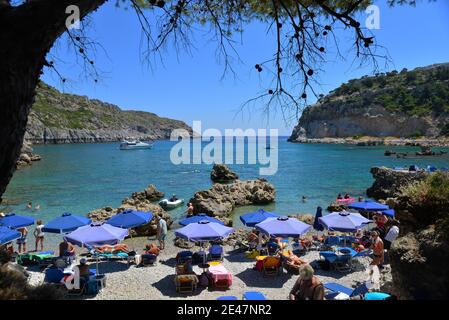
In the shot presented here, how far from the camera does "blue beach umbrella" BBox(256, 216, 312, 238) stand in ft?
44.1

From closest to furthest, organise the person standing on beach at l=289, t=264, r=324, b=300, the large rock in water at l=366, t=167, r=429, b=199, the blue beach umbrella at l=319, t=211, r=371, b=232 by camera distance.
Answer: the person standing on beach at l=289, t=264, r=324, b=300
the blue beach umbrella at l=319, t=211, r=371, b=232
the large rock in water at l=366, t=167, r=429, b=199

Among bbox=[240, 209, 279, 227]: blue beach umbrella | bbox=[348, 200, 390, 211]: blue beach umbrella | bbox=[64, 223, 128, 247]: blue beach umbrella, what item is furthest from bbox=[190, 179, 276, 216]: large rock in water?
bbox=[64, 223, 128, 247]: blue beach umbrella

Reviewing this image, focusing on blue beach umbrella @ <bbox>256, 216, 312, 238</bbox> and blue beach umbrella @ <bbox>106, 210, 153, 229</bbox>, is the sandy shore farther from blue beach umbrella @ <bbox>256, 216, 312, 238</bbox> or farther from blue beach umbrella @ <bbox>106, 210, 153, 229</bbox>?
blue beach umbrella @ <bbox>106, 210, 153, 229</bbox>

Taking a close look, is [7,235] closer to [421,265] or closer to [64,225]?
[64,225]

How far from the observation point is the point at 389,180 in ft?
111

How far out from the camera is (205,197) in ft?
85.8

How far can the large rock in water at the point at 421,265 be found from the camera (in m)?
5.95

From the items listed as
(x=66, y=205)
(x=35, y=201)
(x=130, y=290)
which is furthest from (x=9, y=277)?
(x=35, y=201)

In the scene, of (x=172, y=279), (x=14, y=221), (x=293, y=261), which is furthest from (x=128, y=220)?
(x=293, y=261)

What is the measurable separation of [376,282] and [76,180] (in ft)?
154

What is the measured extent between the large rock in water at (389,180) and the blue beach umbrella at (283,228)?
817 inches

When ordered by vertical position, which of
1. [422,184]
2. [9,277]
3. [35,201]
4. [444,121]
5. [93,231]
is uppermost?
[444,121]

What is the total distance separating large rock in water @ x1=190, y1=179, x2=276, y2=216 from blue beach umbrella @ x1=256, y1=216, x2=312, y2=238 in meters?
10.5

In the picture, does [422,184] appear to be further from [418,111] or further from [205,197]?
[418,111]
